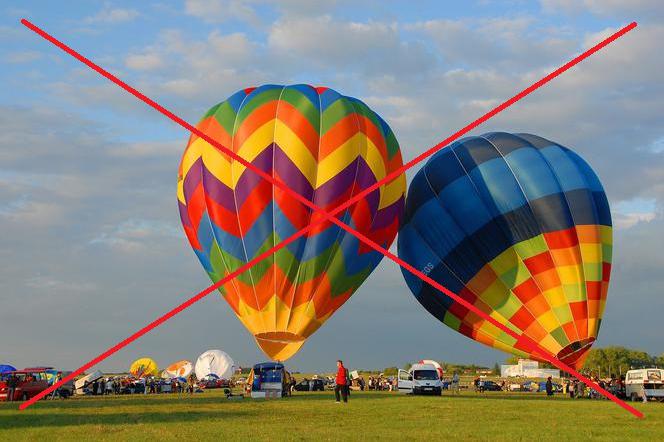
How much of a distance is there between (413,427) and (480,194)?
17306mm

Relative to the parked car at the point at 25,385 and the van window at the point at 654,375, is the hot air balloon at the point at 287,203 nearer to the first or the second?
the parked car at the point at 25,385

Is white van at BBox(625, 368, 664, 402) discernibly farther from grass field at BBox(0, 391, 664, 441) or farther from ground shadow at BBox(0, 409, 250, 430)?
ground shadow at BBox(0, 409, 250, 430)

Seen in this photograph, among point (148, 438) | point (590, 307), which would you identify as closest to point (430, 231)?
point (590, 307)

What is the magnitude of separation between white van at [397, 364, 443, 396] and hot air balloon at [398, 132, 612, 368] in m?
4.43

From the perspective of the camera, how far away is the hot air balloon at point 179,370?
262 ft

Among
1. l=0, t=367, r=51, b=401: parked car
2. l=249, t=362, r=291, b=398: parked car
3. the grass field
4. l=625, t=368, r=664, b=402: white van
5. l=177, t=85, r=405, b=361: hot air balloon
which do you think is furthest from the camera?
l=0, t=367, r=51, b=401: parked car

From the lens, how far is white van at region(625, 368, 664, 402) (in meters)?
37.3

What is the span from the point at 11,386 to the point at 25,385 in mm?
1371

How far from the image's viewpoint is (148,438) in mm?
16016

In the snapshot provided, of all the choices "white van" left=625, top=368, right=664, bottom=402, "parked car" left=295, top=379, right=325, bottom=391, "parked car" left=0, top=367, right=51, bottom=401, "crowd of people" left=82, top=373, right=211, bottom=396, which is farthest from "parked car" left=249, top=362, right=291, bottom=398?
"crowd of people" left=82, top=373, right=211, bottom=396

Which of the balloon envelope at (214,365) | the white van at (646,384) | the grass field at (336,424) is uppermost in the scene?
the balloon envelope at (214,365)

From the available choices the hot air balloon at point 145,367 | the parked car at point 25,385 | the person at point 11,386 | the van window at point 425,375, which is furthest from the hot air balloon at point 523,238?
the hot air balloon at point 145,367

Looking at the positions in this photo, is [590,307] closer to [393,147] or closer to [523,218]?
[523,218]

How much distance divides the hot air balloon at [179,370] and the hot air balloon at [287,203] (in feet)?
158
